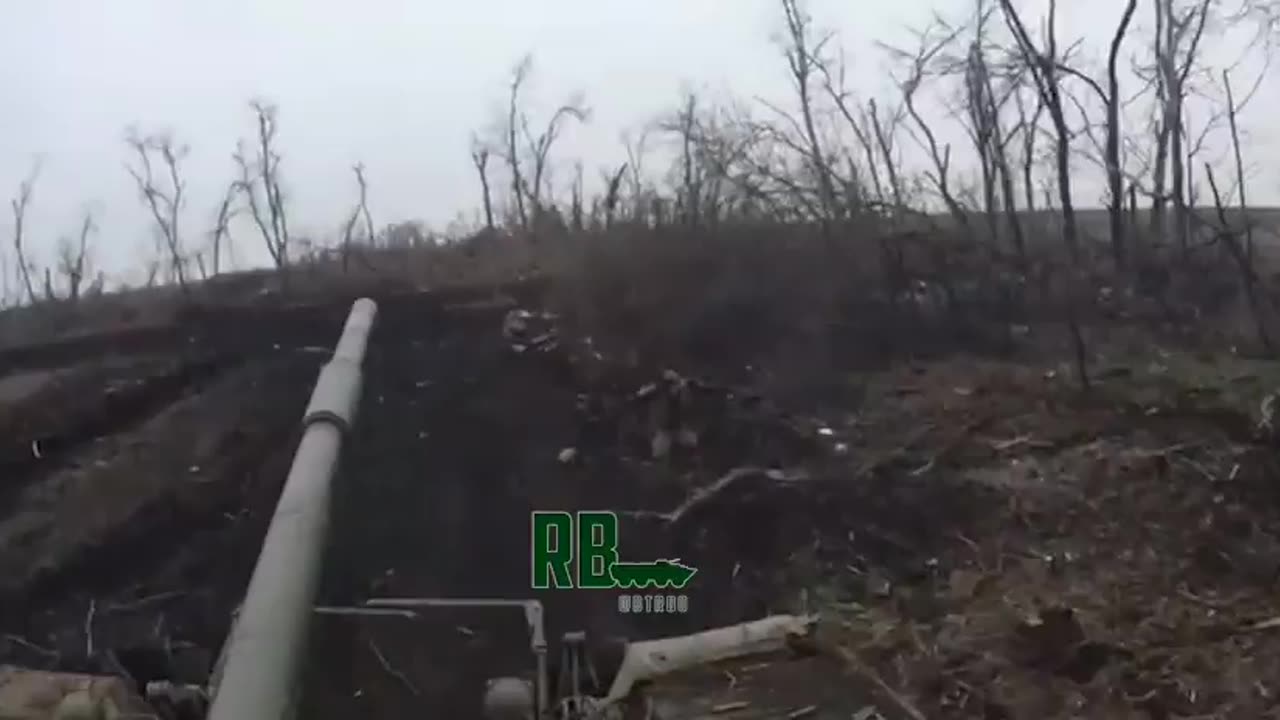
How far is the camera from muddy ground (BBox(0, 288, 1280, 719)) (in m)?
5.05

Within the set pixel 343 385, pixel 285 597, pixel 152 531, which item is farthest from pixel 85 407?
pixel 285 597

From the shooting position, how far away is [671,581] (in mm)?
6523

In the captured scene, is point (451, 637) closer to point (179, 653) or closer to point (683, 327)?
point (179, 653)

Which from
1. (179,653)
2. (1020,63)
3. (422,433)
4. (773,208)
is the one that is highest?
(1020,63)

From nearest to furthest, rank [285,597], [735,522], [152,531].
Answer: [285,597] → [735,522] → [152,531]

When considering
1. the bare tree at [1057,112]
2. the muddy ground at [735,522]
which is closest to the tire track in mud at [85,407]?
the muddy ground at [735,522]

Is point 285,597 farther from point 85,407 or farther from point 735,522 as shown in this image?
point 85,407

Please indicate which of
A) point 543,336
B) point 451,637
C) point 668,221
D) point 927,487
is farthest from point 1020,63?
point 451,637

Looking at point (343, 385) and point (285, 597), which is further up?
point (343, 385)

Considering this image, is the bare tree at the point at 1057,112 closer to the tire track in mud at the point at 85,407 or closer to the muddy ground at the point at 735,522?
the muddy ground at the point at 735,522

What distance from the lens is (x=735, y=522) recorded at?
7.07m

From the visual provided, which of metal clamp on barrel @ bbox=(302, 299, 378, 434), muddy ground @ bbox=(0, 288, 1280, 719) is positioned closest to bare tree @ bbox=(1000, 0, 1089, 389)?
muddy ground @ bbox=(0, 288, 1280, 719)

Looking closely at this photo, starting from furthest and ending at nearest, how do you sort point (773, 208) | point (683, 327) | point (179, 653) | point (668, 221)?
1. point (668, 221)
2. point (773, 208)
3. point (683, 327)
4. point (179, 653)

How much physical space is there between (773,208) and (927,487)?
21.8ft
